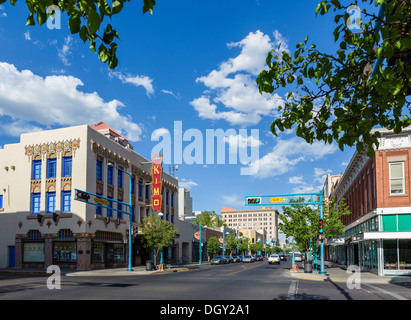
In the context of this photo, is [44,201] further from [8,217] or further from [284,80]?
[284,80]

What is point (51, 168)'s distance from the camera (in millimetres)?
Answer: 41062

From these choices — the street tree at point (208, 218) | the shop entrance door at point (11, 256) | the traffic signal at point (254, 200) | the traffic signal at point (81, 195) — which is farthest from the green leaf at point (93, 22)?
the street tree at point (208, 218)

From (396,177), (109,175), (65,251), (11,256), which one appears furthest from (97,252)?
(396,177)

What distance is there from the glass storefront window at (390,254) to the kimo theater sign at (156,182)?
26.2 m

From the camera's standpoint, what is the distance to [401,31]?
213 inches

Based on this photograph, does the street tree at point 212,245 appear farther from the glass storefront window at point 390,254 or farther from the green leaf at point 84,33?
the green leaf at point 84,33

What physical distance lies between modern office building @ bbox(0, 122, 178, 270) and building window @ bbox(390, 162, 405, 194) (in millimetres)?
21977

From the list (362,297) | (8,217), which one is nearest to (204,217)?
(8,217)

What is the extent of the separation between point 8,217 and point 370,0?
1694 inches

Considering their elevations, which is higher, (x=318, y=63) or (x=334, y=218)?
(x=318, y=63)

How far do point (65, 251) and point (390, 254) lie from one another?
92.7 ft

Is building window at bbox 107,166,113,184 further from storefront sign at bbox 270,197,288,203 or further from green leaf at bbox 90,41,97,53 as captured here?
green leaf at bbox 90,41,97,53

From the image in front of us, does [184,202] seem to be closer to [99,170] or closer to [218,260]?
[218,260]

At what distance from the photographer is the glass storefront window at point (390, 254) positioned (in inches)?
1190
